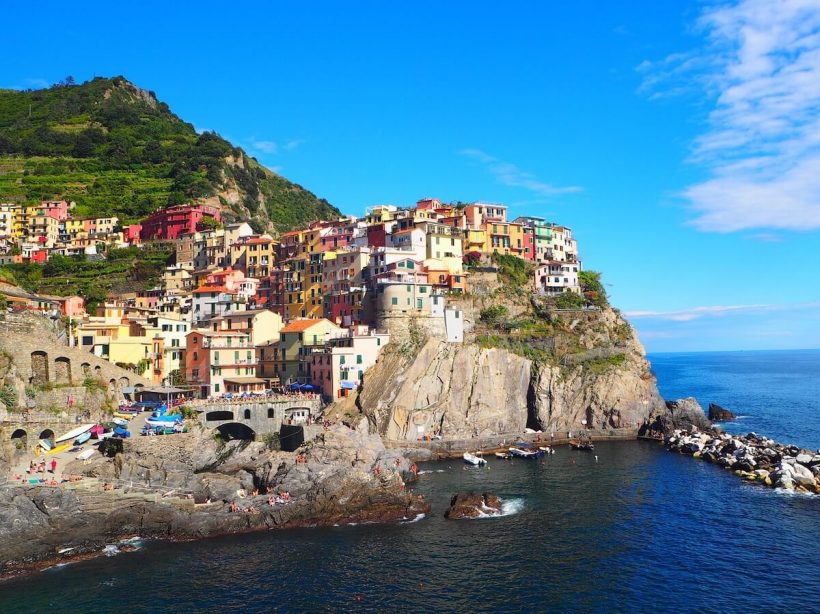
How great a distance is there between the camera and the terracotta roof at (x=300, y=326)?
78.2 metres

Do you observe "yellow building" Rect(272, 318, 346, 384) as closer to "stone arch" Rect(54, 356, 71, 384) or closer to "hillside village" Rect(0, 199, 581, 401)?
"hillside village" Rect(0, 199, 581, 401)

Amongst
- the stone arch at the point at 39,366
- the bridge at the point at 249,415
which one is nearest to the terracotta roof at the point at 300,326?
the bridge at the point at 249,415

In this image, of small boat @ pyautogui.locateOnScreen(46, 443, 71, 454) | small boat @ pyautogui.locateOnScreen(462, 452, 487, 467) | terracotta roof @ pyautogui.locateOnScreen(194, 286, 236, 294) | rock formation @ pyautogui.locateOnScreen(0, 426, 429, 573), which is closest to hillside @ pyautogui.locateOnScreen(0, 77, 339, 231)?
terracotta roof @ pyautogui.locateOnScreen(194, 286, 236, 294)

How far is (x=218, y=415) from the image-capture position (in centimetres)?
6391

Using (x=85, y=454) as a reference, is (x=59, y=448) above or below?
above

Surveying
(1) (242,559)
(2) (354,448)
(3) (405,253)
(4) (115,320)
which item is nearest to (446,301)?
(3) (405,253)

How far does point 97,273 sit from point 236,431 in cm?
5570

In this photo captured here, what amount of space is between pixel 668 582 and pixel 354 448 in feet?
90.1

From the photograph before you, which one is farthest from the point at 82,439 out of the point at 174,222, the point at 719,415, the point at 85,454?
the point at 719,415

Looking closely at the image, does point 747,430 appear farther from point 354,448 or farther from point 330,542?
point 330,542

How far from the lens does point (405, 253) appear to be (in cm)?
8819

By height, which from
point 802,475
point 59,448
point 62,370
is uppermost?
point 62,370

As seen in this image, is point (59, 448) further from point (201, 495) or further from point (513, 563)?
point (513, 563)

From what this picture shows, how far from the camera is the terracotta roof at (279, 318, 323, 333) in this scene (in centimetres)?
7819
